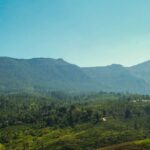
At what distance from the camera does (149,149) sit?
6954 inches

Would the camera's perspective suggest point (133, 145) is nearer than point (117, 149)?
No

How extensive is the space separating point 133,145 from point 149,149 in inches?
431

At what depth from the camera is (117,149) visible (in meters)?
169

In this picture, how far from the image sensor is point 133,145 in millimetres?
185500

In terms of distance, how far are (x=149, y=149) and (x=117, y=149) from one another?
1819 cm

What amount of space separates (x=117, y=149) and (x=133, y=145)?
19205 mm
